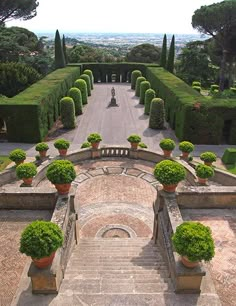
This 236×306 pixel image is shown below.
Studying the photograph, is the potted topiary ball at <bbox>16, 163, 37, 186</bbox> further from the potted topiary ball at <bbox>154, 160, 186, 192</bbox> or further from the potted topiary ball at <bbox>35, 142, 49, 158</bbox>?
the potted topiary ball at <bbox>154, 160, 186, 192</bbox>

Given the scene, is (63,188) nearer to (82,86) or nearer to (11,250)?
(11,250)

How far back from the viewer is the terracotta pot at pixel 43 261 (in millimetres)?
7110

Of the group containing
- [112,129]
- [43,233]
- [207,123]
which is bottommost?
[112,129]

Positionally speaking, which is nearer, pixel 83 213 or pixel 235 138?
pixel 83 213

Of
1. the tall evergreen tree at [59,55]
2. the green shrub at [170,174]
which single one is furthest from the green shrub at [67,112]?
the tall evergreen tree at [59,55]

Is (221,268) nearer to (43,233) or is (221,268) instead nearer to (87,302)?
(87,302)

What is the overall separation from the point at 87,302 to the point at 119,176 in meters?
11.4

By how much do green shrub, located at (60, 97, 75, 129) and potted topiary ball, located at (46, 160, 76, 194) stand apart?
60.9ft

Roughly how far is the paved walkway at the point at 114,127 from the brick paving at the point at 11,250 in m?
12.3

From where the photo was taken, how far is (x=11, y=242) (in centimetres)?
963

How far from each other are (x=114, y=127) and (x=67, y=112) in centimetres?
501

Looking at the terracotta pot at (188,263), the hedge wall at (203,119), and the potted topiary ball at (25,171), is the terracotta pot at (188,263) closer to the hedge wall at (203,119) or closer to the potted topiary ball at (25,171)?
the potted topiary ball at (25,171)

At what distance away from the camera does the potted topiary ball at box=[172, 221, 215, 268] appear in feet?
23.0

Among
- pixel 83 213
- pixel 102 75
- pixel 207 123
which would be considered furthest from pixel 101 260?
pixel 102 75
